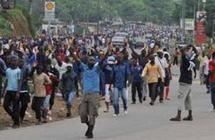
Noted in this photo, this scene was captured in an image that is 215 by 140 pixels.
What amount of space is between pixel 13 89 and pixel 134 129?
3.09 meters

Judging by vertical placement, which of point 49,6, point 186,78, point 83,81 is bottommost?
point 186,78

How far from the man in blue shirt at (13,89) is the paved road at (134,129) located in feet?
1.81

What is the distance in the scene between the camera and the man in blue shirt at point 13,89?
18234 millimetres

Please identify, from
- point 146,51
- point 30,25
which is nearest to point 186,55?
point 146,51

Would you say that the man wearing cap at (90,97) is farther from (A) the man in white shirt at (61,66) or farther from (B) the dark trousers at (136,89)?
(B) the dark trousers at (136,89)

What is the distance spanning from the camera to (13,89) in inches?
719

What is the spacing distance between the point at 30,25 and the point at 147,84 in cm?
4066

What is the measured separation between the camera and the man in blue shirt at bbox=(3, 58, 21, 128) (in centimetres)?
1823

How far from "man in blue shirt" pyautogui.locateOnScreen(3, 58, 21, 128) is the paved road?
1.81 ft

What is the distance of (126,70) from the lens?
21.6 meters

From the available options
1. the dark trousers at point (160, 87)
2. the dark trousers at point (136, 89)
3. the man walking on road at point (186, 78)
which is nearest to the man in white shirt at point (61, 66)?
the dark trousers at point (136, 89)

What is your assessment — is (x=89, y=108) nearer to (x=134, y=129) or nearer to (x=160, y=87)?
(x=134, y=129)

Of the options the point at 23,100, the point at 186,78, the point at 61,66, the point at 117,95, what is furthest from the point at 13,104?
the point at 61,66

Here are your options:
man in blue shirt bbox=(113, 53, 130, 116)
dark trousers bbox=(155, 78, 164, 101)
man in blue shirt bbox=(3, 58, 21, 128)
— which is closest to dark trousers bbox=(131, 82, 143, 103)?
dark trousers bbox=(155, 78, 164, 101)
